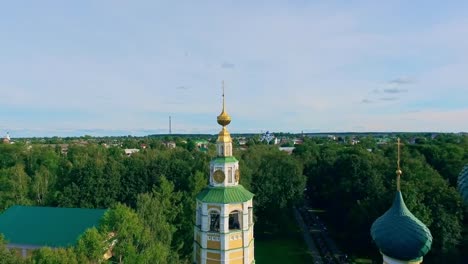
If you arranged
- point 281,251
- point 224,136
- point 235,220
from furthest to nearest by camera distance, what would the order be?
point 281,251
point 235,220
point 224,136

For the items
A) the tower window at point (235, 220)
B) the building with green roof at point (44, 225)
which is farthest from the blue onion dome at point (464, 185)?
the building with green roof at point (44, 225)

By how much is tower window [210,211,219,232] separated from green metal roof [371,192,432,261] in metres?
7.86

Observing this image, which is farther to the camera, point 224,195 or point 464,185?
point 224,195

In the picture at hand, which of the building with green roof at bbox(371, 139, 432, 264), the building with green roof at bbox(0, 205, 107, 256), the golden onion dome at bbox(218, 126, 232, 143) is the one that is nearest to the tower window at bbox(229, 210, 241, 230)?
the golden onion dome at bbox(218, 126, 232, 143)

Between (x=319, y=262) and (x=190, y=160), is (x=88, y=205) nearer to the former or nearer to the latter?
(x=190, y=160)

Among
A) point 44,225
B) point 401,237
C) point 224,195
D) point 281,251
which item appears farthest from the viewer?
point 281,251

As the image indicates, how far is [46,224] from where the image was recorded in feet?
82.4

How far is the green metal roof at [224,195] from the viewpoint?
1709cm

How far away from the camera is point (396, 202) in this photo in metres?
11.2

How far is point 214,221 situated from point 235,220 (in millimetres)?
1027

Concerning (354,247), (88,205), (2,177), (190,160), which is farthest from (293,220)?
(2,177)

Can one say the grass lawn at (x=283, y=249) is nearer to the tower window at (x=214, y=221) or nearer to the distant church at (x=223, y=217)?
the distant church at (x=223, y=217)

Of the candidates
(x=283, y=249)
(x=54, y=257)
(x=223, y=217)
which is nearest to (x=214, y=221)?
(x=223, y=217)

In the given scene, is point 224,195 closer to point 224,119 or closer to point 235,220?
point 235,220
